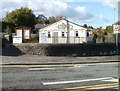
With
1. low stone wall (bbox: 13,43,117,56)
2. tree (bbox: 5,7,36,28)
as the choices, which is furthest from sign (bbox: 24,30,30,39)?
tree (bbox: 5,7,36,28)

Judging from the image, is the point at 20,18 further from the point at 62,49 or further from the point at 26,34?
the point at 62,49

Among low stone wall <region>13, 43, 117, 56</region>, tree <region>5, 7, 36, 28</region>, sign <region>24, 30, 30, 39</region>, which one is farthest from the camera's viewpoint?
tree <region>5, 7, 36, 28</region>

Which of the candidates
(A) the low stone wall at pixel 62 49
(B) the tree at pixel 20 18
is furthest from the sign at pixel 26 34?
(B) the tree at pixel 20 18

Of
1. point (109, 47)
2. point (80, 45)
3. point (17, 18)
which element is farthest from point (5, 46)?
point (17, 18)

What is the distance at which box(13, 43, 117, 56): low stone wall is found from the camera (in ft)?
61.0

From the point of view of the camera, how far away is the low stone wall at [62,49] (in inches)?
731

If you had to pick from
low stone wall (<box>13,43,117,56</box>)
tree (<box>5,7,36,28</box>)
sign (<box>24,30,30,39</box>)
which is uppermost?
tree (<box>5,7,36,28</box>)

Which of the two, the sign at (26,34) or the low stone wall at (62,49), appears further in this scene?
the sign at (26,34)

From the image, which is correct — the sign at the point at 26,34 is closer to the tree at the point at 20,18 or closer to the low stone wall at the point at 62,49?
the low stone wall at the point at 62,49

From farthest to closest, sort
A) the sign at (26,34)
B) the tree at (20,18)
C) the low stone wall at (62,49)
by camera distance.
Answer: the tree at (20,18), the sign at (26,34), the low stone wall at (62,49)

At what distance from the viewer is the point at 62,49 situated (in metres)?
18.8

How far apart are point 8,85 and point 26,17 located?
46.8m

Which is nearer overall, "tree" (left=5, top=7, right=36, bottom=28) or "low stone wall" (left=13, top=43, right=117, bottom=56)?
→ "low stone wall" (left=13, top=43, right=117, bottom=56)

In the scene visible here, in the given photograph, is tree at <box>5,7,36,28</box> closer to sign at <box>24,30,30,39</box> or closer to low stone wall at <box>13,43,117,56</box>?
sign at <box>24,30,30,39</box>
